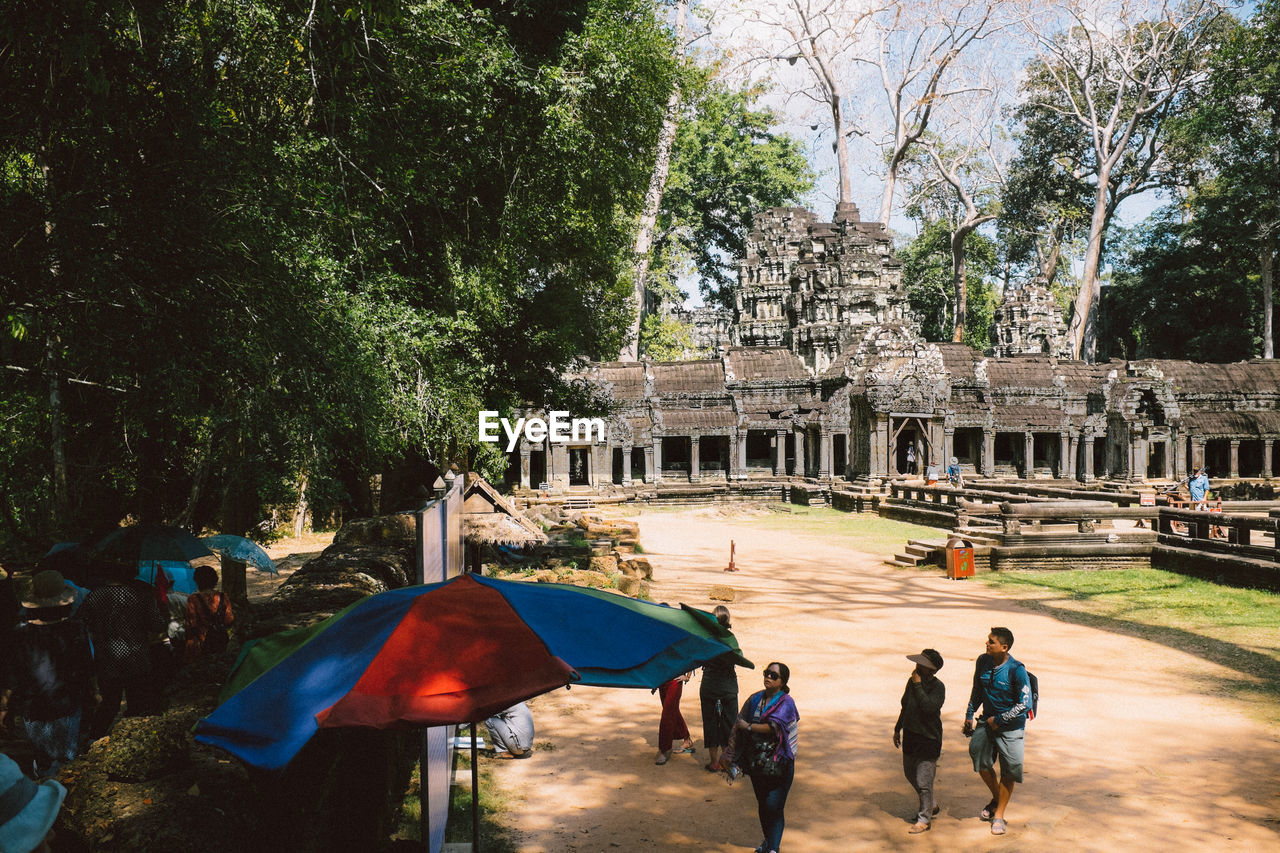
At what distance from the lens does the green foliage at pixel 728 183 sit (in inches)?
2093

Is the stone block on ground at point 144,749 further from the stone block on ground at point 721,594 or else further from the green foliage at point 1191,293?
the green foliage at point 1191,293

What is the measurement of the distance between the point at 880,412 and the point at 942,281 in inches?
1201

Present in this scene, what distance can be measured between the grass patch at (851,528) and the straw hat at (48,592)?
62.5ft

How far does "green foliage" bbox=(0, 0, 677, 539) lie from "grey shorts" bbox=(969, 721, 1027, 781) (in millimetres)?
7293

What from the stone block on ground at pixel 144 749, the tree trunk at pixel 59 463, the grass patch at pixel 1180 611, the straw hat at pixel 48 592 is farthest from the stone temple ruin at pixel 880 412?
the stone block on ground at pixel 144 749

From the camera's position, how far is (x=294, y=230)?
380 inches

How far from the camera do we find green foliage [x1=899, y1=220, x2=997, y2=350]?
6262 cm

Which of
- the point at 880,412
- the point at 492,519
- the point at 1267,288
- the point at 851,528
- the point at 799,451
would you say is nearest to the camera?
the point at 492,519

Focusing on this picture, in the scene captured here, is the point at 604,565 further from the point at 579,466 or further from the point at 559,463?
the point at 579,466

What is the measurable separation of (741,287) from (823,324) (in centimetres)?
795

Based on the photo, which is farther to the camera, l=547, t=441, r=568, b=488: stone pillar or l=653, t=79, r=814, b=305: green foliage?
l=653, t=79, r=814, b=305: green foliage

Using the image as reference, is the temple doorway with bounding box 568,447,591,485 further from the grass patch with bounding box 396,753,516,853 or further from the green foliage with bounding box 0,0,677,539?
the grass patch with bounding box 396,753,516,853

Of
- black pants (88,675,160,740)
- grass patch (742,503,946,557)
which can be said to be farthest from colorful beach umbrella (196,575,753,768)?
grass patch (742,503,946,557)

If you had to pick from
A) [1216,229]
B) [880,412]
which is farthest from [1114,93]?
[880,412]
